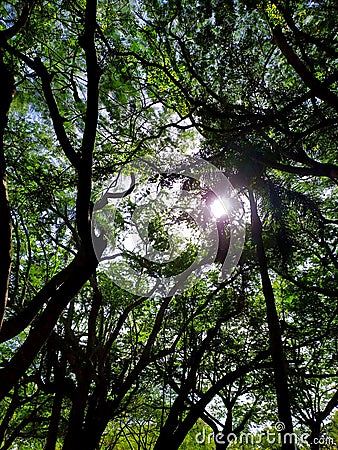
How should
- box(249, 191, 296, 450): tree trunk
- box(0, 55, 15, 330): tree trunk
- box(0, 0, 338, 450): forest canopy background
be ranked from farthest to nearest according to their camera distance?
box(249, 191, 296, 450): tree trunk, box(0, 0, 338, 450): forest canopy background, box(0, 55, 15, 330): tree trunk

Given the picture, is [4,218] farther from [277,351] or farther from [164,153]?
[277,351]

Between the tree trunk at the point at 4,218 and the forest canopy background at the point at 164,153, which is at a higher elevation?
the forest canopy background at the point at 164,153

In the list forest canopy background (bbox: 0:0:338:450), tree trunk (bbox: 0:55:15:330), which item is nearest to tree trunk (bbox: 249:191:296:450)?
forest canopy background (bbox: 0:0:338:450)

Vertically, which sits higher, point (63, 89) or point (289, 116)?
point (63, 89)

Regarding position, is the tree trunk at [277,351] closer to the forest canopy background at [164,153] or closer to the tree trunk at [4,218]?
the forest canopy background at [164,153]

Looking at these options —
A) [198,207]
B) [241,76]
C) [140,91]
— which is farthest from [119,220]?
Answer: [241,76]

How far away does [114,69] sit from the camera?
613 cm

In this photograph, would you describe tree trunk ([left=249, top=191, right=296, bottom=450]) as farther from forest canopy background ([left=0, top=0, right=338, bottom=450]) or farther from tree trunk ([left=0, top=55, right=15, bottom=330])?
tree trunk ([left=0, top=55, right=15, bottom=330])

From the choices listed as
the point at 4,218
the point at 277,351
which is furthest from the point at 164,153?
the point at 4,218

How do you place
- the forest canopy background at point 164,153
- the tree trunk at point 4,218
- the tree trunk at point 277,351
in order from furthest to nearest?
1. the tree trunk at point 277,351
2. the forest canopy background at point 164,153
3. the tree trunk at point 4,218

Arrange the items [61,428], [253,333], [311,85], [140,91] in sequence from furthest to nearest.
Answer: [61,428] → [253,333] → [140,91] → [311,85]

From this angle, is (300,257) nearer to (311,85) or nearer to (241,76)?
(241,76)

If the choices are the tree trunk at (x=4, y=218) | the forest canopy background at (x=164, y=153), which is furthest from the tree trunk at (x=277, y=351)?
the tree trunk at (x=4, y=218)

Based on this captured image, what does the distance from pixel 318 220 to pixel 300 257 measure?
216 centimetres
